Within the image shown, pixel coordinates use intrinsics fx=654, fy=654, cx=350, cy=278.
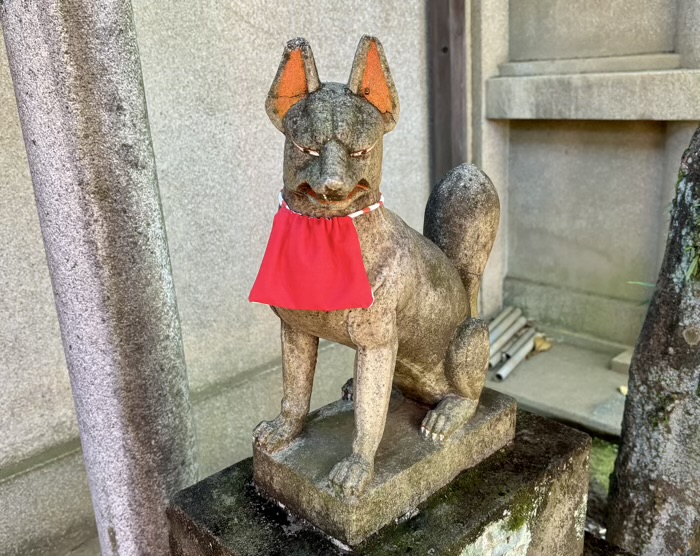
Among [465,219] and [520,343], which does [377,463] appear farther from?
[520,343]

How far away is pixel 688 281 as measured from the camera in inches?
76.7

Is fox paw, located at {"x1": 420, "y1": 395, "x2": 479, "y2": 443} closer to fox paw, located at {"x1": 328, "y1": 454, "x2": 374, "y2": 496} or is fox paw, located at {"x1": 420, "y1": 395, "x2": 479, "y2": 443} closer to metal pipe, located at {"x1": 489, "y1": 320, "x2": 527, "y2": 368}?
fox paw, located at {"x1": 328, "y1": 454, "x2": 374, "y2": 496}

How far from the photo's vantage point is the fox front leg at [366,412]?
1474 mm

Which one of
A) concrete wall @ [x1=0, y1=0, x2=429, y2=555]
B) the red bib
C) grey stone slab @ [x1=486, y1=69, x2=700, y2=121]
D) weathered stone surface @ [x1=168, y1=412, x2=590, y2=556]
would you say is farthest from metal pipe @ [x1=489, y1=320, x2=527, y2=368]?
the red bib

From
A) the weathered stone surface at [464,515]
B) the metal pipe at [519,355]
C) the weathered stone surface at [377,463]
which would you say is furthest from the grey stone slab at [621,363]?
the weathered stone surface at [377,463]

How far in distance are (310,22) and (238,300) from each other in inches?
52.5

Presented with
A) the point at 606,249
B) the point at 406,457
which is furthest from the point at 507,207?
the point at 406,457

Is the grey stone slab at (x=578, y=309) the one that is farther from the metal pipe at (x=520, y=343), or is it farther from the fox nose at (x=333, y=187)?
the fox nose at (x=333, y=187)

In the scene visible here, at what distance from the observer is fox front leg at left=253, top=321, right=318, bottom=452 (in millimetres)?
1621

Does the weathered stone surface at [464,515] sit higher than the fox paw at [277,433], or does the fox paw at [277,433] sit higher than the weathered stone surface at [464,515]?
the fox paw at [277,433]

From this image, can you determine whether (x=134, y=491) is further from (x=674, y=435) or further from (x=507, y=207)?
(x=507, y=207)

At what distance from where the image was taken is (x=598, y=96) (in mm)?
3498

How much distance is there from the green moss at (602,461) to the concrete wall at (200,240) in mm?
1331

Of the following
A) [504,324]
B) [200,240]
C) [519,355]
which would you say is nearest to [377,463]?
[200,240]
